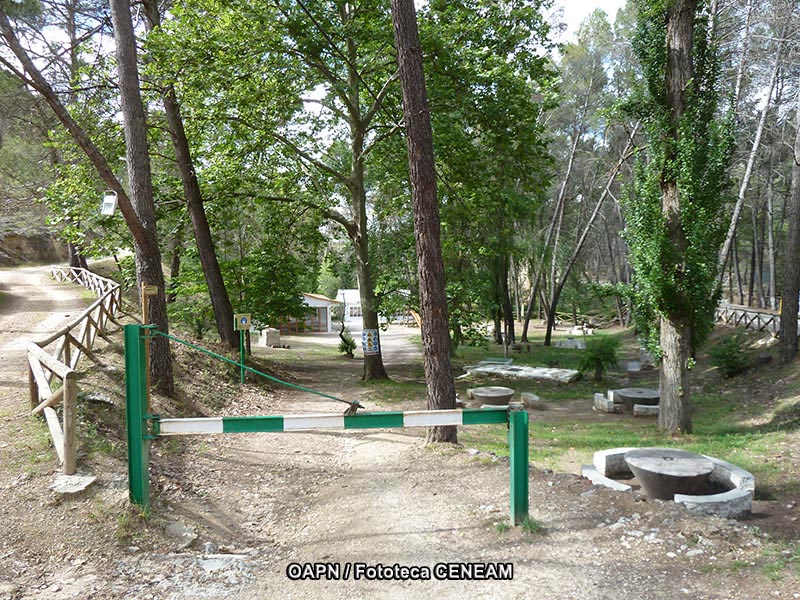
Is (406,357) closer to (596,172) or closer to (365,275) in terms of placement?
(365,275)

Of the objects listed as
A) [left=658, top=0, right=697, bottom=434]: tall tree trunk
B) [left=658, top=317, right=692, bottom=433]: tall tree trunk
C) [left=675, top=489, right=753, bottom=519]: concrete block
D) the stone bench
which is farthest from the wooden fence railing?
[left=658, top=317, right=692, bottom=433]: tall tree trunk

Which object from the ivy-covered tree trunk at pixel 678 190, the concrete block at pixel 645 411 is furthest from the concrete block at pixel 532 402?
the ivy-covered tree trunk at pixel 678 190

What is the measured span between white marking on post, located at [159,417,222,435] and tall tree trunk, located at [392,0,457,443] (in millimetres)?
3152

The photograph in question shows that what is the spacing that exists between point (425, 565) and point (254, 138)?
1175 centimetres

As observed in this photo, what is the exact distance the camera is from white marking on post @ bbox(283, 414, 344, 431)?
14.2ft

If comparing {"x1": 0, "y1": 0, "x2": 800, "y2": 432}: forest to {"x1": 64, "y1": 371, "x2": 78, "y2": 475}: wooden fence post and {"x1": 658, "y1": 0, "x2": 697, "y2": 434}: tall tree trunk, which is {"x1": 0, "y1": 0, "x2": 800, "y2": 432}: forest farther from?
{"x1": 64, "y1": 371, "x2": 78, "y2": 475}: wooden fence post

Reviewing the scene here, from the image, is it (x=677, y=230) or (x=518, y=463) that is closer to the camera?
(x=518, y=463)

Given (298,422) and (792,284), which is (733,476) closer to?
(298,422)

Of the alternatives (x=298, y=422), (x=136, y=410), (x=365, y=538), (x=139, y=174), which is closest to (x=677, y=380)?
(x=365, y=538)

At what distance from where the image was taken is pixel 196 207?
13508 millimetres

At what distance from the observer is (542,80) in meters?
11.8

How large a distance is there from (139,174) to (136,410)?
18.2 feet

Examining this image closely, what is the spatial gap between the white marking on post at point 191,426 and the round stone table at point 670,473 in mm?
4979

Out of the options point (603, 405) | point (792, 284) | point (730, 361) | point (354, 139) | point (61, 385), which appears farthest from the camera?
point (730, 361)
